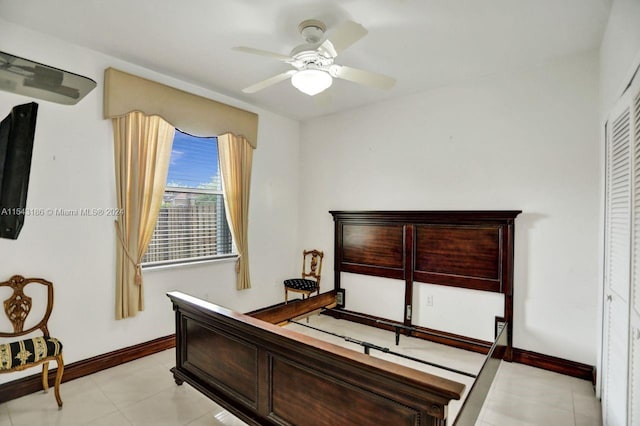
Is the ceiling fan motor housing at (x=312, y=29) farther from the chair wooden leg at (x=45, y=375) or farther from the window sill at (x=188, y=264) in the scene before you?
the chair wooden leg at (x=45, y=375)

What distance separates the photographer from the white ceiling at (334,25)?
7.26 feet

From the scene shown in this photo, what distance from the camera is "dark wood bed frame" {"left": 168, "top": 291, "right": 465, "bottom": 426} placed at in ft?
4.56

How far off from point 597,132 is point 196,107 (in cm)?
390

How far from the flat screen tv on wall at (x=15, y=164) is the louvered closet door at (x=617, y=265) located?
13.2 feet

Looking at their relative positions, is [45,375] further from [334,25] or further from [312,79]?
[334,25]

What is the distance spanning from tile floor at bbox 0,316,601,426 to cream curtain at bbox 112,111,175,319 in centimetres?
60

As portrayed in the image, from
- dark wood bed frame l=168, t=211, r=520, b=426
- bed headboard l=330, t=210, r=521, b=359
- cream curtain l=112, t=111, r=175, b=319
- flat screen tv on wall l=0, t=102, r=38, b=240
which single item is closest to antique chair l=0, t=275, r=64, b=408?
flat screen tv on wall l=0, t=102, r=38, b=240

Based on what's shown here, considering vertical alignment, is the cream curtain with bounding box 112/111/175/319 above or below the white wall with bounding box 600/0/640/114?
below

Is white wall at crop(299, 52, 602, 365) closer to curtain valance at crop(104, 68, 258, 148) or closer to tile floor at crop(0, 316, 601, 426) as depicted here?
tile floor at crop(0, 316, 601, 426)

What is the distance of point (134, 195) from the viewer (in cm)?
309

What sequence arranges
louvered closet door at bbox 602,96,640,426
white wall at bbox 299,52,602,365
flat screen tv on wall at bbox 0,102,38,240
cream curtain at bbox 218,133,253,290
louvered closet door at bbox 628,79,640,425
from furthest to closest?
cream curtain at bbox 218,133,253,290 → white wall at bbox 299,52,602,365 → flat screen tv on wall at bbox 0,102,38,240 → louvered closet door at bbox 602,96,640,426 → louvered closet door at bbox 628,79,640,425

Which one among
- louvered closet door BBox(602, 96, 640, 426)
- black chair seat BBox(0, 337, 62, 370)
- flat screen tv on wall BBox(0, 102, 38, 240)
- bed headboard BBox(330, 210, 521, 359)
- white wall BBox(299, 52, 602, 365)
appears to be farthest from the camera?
bed headboard BBox(330, 210, 521, 359)

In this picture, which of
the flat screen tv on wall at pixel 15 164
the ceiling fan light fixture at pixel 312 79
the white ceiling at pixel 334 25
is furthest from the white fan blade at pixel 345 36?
the flat screen tv on wall at pixel 15 164

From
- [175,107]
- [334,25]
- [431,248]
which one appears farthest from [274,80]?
[431,248]
